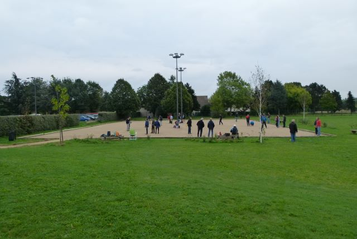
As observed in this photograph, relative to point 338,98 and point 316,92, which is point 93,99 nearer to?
point 316,92

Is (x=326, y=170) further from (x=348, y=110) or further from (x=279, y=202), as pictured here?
(x=348, y=110)

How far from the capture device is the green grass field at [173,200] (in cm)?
475

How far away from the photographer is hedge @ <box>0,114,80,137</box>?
25.7m

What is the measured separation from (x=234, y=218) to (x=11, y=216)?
3.88 m

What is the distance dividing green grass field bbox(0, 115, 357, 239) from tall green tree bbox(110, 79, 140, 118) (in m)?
60.2

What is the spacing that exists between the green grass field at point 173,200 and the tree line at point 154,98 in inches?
2102

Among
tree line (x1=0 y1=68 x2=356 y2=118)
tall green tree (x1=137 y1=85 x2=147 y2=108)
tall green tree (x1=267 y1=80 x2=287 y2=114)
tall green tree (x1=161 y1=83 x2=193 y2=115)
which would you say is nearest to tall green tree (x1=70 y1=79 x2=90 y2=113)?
tree line (x1=0 y1=68 x2=356 y2=118)

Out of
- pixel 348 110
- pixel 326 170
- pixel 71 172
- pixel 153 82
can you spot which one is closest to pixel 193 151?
pixel 326 170

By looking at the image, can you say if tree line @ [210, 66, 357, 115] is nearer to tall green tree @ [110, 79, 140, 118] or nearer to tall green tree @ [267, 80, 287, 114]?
tall green tree @ [267, 80, 287, 114]

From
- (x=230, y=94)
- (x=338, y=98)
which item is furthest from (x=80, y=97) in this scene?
(x=338, y=98)

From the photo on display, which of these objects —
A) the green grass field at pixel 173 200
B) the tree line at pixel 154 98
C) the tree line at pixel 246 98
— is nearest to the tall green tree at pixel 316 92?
the tree line at pixel 154 98

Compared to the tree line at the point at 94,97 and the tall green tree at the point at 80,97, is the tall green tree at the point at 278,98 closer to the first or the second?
the tree line at the point at 94,97

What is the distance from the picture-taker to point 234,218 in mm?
5230

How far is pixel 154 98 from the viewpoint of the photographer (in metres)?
84.8
